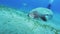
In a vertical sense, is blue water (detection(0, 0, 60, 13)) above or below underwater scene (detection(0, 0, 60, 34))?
above

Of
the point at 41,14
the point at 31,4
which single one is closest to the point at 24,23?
the point at 41,14

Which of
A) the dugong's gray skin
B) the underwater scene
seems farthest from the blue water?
the dugong's gray skin

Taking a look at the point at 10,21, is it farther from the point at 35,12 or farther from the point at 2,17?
the point at 35,12

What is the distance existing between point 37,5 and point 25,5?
275mm

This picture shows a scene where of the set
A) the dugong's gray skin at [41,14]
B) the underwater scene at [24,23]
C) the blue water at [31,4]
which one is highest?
the blue water at [31,4]

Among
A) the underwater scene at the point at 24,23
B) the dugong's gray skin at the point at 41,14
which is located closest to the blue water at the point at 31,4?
the underwater scene at the point at 24,23

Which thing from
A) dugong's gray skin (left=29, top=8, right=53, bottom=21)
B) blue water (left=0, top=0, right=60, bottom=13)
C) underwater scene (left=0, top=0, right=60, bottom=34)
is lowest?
underwater scene (left=0, top=0, right=60, bottom=34)

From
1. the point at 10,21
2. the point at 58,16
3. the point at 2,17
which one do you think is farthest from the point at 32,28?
the point at 58,16

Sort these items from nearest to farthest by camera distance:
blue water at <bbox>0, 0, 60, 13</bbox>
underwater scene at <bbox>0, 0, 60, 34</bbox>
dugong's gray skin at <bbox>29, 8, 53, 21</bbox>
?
1. underwater scene at <bbox>0, 0, 60, 34</bbox>
2. dugong's gray skin at <bbox>29, 8, 53, 21</bbox>
3. blue water at <bbox>0, 0, 60, 13</bbox>

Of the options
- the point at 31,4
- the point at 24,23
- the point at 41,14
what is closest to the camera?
the point at 24,23

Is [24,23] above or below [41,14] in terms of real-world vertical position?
below

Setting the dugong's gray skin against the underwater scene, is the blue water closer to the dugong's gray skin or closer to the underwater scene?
the underwater scene

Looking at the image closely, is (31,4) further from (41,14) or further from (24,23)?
(24,23)

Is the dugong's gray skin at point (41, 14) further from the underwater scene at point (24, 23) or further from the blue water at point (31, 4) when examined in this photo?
the blue water at point (31, 4)
